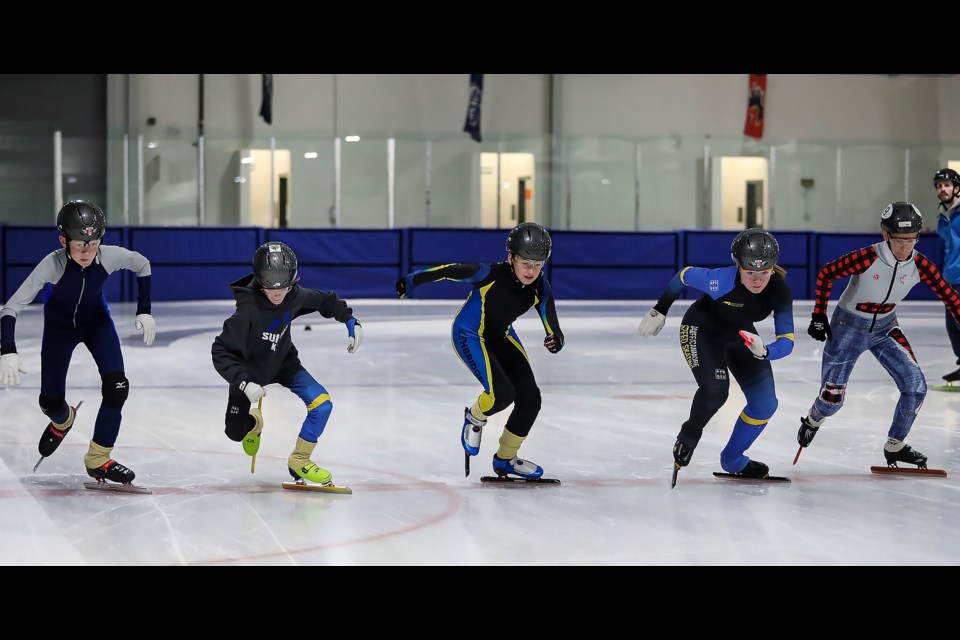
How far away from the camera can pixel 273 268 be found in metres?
5.07

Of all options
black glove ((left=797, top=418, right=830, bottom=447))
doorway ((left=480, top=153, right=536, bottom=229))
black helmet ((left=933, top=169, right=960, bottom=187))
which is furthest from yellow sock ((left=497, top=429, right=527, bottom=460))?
doorway ((left=480, top=153, right=536, bottom=229))

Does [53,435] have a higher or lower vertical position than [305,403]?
lower

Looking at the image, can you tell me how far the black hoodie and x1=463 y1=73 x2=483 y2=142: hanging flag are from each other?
19681mm

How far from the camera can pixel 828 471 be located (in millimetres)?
5906

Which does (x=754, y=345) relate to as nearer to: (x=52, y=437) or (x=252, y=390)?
(x=252, y=390)

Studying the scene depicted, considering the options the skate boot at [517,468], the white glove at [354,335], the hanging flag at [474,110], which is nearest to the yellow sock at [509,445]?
the skate boot at [517,468]

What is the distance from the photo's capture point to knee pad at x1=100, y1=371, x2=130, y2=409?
539 centimetres

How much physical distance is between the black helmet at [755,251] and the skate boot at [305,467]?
2191 millimetres

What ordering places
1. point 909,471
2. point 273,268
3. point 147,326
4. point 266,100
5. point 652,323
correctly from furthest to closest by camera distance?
point 266,100
point 909,471
point 652,323
point 147,326
point 273,268

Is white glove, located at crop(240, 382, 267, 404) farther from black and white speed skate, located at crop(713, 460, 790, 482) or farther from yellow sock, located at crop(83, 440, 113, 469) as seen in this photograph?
black and white speed skate, located at crop(713, 460, 790, 482)

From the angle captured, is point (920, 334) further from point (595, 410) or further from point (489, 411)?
point (489, 411)

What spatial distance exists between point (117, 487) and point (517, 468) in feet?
6.34

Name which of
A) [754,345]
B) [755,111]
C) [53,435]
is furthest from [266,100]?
[754,345]

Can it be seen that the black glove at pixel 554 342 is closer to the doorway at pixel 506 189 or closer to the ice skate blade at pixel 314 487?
the ice skate blade at pixel 314 487
